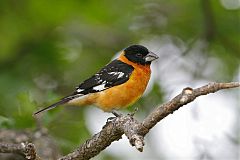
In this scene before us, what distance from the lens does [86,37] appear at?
30.7 ft

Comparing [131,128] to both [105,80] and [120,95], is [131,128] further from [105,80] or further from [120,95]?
[105,80]

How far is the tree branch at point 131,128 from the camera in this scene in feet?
12.8

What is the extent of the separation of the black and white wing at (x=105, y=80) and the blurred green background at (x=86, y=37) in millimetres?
1384

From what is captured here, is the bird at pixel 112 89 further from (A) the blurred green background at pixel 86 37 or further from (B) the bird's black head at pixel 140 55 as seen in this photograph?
(A) the blurred green background at pixel 86 37

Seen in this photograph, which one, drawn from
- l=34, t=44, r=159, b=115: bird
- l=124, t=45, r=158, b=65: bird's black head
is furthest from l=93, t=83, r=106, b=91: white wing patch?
l=124, t=45, r=158, b=65: bird's black head

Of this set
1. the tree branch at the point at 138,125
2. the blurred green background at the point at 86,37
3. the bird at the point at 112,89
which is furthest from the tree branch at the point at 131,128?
the blurred green background at the point at 86,37

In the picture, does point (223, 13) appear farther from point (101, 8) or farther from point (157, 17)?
point (101, 8)

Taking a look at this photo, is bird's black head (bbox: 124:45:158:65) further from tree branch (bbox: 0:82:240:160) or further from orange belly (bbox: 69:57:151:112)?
tree branch (bbox: 0:82:240:160)

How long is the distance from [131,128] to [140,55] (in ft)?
9.95

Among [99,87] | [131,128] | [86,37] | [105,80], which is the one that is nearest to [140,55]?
[105,80]

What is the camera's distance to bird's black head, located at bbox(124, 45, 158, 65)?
23.0 ft

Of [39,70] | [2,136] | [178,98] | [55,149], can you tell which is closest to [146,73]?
[55,149]

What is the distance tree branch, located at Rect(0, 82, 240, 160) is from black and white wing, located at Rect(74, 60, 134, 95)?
1.54 meters

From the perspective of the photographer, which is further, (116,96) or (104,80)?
(104,80)
